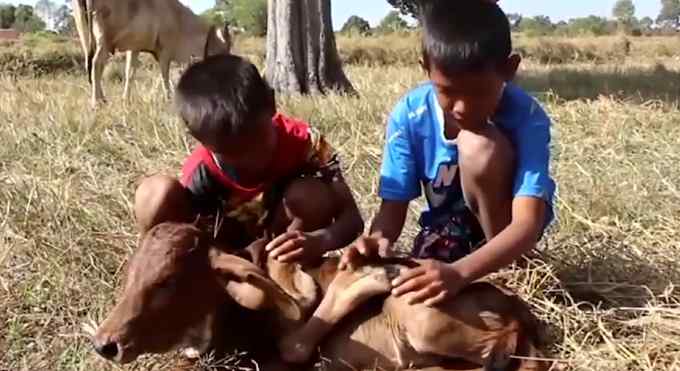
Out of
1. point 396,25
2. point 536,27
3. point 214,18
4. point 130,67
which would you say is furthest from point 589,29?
point 130,67

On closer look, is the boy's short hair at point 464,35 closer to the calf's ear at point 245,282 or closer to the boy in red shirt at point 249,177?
the boy in red shirt at point 249,177

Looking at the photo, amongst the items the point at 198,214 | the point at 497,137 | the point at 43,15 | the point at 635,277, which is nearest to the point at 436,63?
the point at 497,137

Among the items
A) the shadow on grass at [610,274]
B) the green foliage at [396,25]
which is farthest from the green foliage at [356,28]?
the shadow on grass at [610,274]

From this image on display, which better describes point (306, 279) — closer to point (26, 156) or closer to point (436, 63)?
point (436, 63)

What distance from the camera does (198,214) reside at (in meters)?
2.89

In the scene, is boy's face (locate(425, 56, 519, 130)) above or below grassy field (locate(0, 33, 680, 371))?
above

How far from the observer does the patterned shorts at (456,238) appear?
2.96 metres

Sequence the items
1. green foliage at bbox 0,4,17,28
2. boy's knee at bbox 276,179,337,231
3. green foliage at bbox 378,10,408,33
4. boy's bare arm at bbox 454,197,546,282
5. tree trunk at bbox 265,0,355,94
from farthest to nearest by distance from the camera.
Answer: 1. green foliage at bbox 0,4,17,28
2. green foliage at bbox 378,10,408,33
3. tree trunk at bbox 265,0,355,94
4. boy's knee at bbox 276,179,337,231
5. boy's bare arm at bbox 454,197,546,282

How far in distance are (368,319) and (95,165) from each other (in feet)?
6.73

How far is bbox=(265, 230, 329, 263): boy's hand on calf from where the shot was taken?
2594mm

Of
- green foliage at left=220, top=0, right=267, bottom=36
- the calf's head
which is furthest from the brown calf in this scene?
green foliage at left=220, top=0, right=267, bottom=36

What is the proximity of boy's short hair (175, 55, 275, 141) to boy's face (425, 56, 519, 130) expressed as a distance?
45 centimetres

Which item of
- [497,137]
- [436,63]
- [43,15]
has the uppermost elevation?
[436,63]

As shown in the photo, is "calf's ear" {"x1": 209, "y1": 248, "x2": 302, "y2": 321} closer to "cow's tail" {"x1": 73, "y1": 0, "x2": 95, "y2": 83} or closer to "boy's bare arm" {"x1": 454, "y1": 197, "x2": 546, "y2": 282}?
"boy's bare arm" {"x1": 454, "y1": 197, "x2": 546, "y2": 282}
